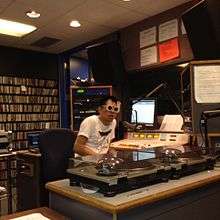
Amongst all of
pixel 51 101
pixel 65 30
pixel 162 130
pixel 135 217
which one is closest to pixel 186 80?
pixel 162 130

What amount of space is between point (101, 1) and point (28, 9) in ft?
3.11

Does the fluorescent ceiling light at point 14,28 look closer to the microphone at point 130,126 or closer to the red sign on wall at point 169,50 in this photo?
the red sign on wall at point 169,50

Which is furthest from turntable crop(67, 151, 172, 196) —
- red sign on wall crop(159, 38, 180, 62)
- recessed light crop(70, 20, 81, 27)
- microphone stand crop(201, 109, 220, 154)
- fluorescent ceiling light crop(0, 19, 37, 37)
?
fluorescent ceiling light crop(0, 19, 37, 37)

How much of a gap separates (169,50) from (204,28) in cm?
77

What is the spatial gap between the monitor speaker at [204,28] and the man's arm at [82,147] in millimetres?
1570

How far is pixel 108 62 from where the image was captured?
4.41 metres

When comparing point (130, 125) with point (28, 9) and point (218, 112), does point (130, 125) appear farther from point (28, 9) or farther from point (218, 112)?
point (28, 9)

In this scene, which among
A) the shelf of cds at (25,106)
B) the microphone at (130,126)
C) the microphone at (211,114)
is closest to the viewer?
the microphone at (211,114)

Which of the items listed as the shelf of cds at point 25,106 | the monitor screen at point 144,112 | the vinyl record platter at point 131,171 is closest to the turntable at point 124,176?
the vinyl record platter at point 131,171

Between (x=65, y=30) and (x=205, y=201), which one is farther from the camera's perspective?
(x=65, y=30)

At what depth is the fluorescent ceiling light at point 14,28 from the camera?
4.21 meters

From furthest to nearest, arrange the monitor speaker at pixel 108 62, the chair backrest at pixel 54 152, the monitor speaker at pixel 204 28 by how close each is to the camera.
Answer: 1. the monitor speaker at pixel 108 62
2. the monitor speaker at pixel 204 28
3. the chair backrest at pixel 54 152

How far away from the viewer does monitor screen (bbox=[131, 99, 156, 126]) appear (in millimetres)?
3453

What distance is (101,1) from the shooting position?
3496 mm
